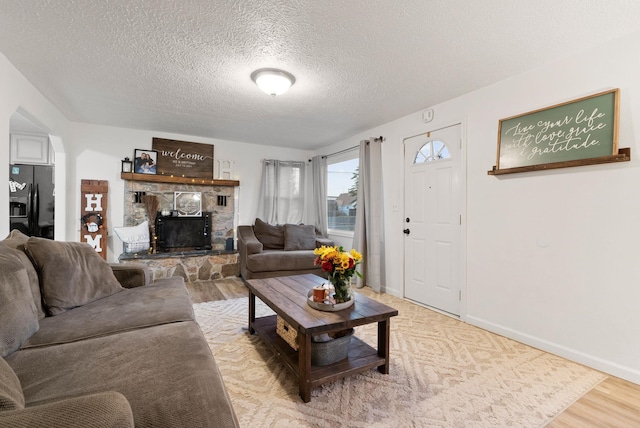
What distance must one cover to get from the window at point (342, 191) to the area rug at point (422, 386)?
249 centimetres

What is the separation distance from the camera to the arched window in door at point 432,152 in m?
3.33

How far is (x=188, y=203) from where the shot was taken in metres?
4.88

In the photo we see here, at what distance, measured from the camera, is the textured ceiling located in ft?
5.91

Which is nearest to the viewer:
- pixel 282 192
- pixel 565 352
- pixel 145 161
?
pixel 565 352

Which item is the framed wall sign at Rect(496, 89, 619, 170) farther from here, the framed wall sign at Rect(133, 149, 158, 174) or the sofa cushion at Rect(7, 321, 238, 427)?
the framed wall sign at Rect(133, 149, 158, 174)

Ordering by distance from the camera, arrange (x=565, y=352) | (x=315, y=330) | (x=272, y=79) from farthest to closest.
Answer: (x=272, y=79), (x=565, y=352), (x=315, y=330)

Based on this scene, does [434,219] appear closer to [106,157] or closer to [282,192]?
[282,192]

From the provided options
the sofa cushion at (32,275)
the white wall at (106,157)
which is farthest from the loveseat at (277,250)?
the sofa cushion at (32,275)

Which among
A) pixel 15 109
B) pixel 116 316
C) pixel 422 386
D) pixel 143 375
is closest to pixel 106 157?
pixel 15 109

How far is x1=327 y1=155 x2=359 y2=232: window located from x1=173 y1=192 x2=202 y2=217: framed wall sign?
2247 mm

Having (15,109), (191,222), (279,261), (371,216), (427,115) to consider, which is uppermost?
(427,115)

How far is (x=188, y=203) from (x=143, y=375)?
415 cm

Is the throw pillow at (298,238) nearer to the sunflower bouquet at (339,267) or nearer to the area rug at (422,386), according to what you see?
the area rug at (422,386)

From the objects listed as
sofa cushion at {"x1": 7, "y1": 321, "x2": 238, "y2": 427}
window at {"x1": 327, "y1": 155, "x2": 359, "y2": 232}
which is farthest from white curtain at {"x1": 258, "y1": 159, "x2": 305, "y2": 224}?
sofa cushion at {"x1": 7, "y1": 321, "x2": 238, "y2": 427}
